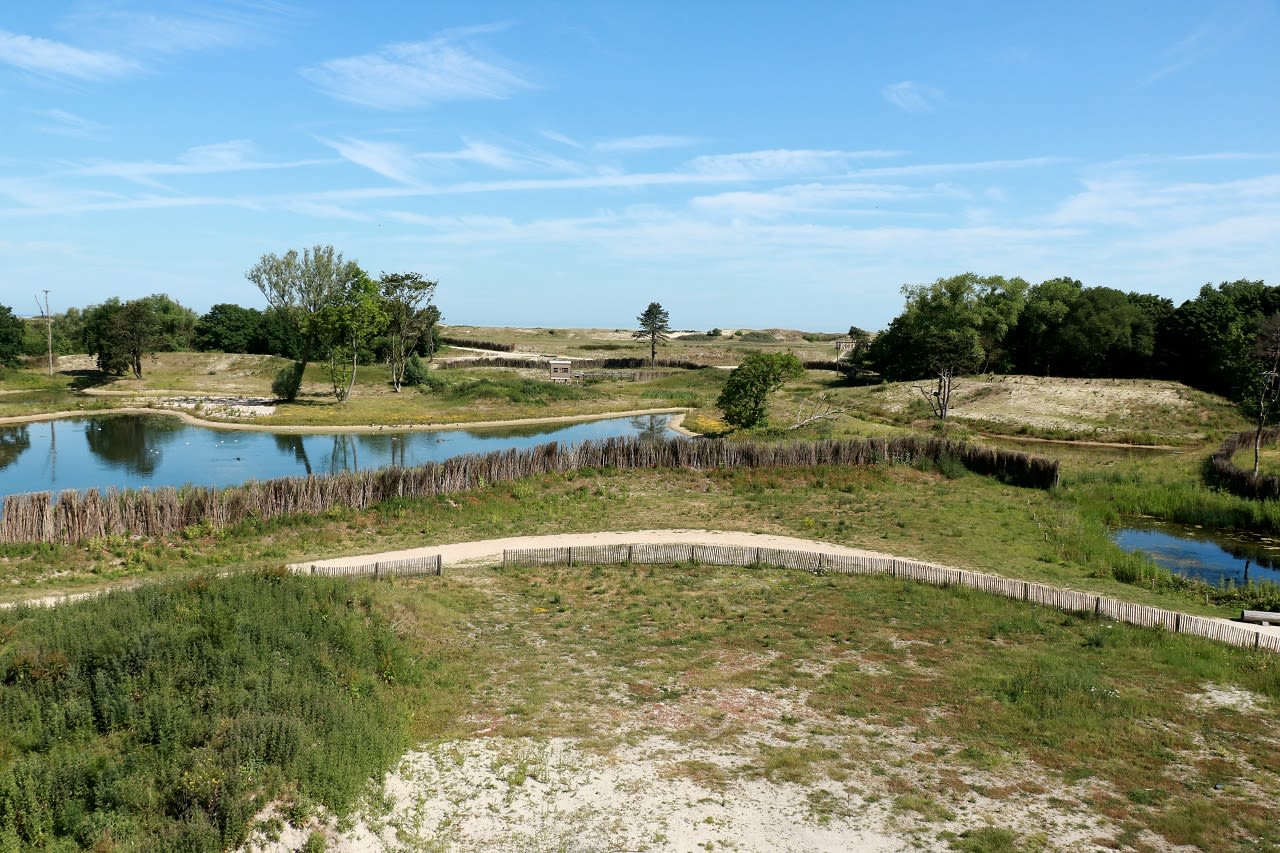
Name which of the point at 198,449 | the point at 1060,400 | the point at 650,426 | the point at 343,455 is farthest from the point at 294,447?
the point at 1060,400

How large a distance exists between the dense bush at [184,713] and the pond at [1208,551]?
70.9 feet

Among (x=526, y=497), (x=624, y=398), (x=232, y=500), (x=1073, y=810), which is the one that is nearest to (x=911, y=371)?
(x=624, y=398)

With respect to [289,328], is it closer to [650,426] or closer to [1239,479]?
[650,426]

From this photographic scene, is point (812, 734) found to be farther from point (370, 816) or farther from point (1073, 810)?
point (370, 816)

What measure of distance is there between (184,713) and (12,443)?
39.9 metres

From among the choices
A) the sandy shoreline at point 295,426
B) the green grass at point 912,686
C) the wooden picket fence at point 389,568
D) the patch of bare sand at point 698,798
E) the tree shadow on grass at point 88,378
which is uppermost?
the tree shadow on grass at point 88,378

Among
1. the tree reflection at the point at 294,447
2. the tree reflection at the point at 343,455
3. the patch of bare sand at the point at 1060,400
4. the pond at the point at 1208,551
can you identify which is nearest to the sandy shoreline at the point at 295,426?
the tree reflection at the point at 294,447

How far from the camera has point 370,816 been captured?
10.7m

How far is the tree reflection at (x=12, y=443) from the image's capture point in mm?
37719

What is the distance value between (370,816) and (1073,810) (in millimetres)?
9246

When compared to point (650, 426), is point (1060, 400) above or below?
above

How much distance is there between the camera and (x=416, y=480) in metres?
27.6

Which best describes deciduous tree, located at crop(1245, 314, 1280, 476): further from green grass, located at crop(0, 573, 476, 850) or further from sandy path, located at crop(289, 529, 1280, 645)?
green grass, located at crop(0, 573, 476, 850)

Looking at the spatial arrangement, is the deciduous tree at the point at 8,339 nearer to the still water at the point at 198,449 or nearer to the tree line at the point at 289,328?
the tree line at the point at 289,328
